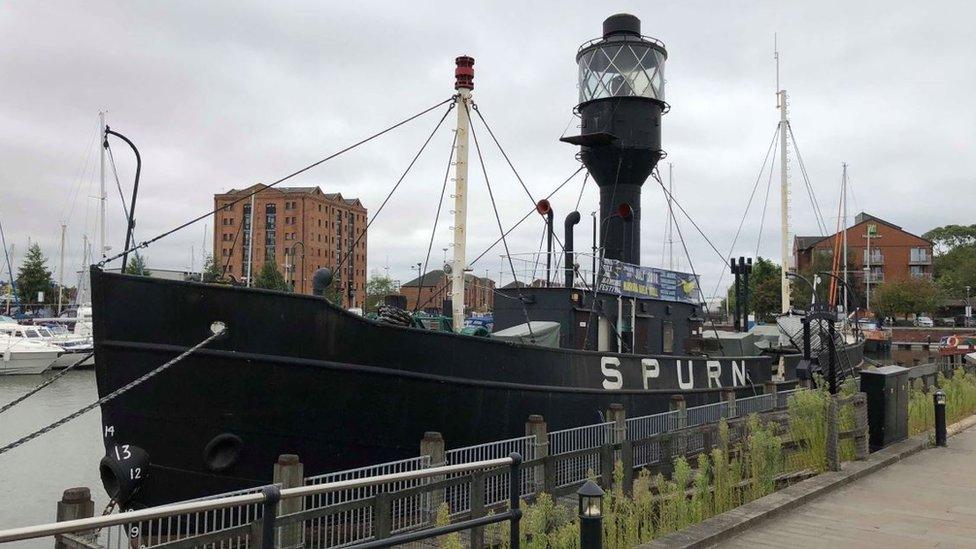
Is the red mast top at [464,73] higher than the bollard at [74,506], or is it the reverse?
the red mast top at [464,73]

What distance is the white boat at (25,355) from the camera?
3891cm

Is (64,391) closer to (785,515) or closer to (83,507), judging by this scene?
(83,507)

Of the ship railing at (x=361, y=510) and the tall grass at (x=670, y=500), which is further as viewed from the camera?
the tall grass at (x=670, y=500)

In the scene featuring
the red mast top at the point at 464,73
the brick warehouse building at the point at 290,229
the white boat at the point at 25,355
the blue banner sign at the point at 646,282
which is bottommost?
the white boat at the point at 25,355

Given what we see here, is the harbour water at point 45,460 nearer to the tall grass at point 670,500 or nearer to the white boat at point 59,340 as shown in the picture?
the tall grass at point 670,500

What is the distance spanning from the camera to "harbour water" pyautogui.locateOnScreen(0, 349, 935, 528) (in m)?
14.5

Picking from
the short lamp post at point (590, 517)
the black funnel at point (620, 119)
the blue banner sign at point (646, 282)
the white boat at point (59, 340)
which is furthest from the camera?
the white boat at point (59, 340)

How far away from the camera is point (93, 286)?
855 cm

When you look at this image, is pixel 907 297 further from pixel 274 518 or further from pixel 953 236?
pixel 274 518

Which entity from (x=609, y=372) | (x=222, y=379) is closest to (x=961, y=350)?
(x=609, y=372)

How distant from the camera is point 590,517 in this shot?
17.0 feet

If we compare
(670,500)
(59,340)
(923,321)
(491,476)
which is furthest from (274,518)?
(923,321)

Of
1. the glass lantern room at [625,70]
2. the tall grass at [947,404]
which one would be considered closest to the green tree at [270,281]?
the glass lantern room at [625,70]

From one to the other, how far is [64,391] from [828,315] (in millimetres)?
32243
